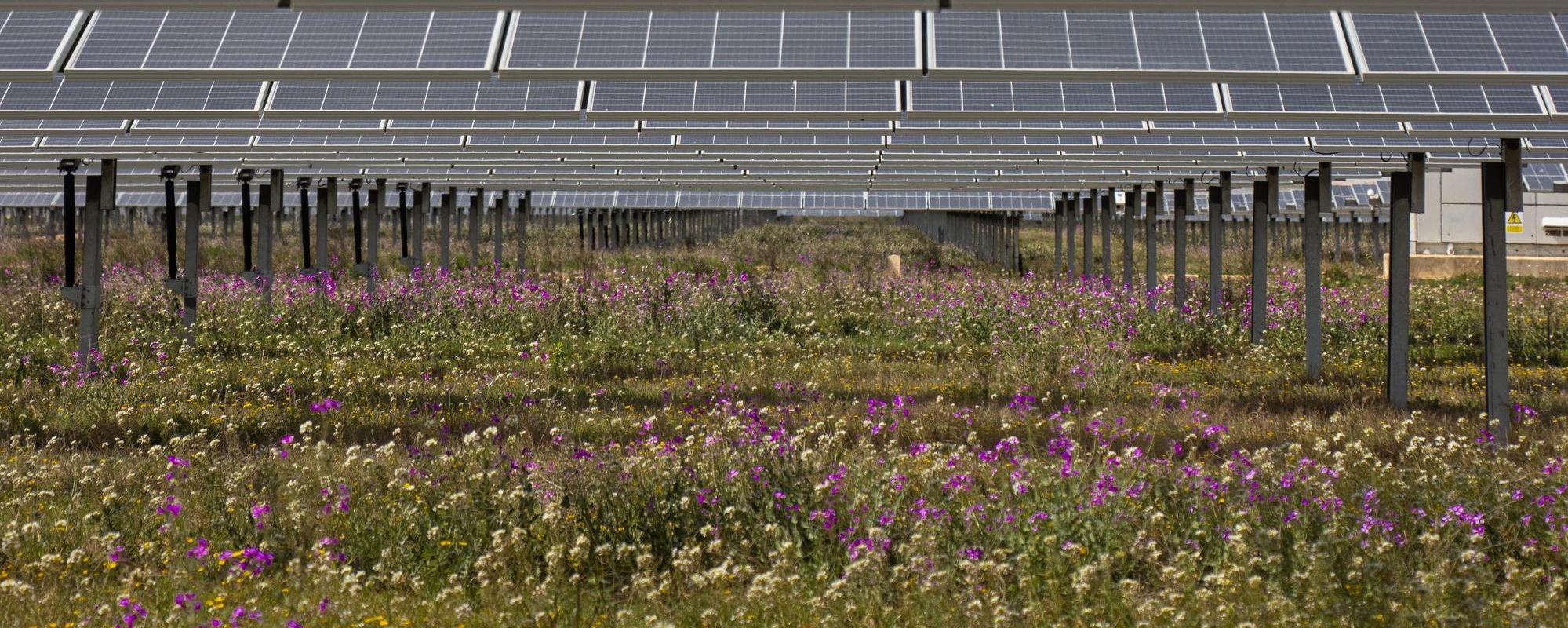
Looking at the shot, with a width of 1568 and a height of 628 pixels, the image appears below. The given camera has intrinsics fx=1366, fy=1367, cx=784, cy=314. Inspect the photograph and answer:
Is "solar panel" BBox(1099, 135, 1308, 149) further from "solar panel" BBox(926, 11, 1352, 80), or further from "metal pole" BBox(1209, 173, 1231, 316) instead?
"metal pole" BBox(1209, 173, 1231, 316)

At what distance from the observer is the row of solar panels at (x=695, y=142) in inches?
440

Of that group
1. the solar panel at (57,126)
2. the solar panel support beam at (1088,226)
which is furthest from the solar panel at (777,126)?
the solar panel support beam at (1088,226)

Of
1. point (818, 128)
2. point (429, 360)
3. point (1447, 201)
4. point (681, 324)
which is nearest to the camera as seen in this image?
point (818, 128)

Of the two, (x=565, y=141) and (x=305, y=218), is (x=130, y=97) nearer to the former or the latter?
(x=565, y=141)

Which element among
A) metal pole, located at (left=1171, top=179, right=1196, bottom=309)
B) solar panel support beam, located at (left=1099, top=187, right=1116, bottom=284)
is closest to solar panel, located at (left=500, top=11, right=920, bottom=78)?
metal pole, located at (left=1171, top=179, right=1196, bottom=309)

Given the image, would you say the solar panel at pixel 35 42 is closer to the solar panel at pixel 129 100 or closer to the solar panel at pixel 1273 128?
the solar panel at pixel 129 100

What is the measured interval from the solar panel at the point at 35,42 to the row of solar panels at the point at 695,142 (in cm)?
349

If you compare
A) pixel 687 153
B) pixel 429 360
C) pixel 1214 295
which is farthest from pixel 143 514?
pixel 1214 295

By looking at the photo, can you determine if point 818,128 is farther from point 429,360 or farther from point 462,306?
point 462,306

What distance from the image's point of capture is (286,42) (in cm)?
788

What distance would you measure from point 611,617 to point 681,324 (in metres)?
10.6

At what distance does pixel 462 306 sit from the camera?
15922 mm

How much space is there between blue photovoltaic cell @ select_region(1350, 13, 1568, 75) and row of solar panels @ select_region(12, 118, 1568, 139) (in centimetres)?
150

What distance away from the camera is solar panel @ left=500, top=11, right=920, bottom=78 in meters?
7.32
